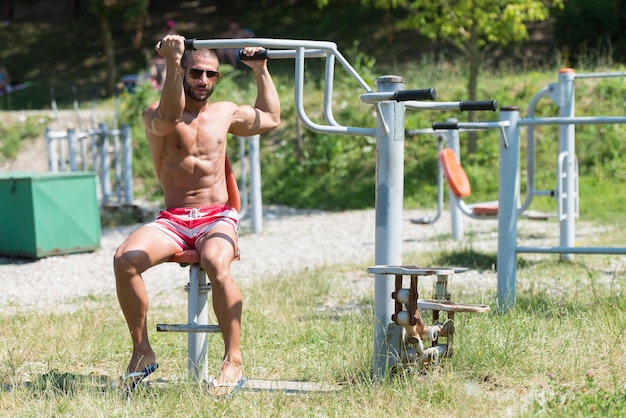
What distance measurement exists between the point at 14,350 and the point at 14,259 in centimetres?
450

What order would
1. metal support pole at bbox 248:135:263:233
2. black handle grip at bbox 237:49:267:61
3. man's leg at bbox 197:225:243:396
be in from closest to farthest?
man's leg at bbox 197:225:243:396 < black handle grip at bbox 237:49:267:61 < metal support pole at bbox 248:135:263:233

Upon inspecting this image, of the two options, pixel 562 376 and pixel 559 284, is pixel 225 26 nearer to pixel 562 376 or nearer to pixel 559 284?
pixel 559 284

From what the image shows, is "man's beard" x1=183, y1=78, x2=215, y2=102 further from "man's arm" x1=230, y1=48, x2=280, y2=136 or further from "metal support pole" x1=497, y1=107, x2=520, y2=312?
"metal support pole" x1=497, y1=107, x2=520, y2=312

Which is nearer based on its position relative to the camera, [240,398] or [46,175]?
[240,398]

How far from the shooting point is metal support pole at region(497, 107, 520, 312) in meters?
5.61

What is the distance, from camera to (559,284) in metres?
6.41

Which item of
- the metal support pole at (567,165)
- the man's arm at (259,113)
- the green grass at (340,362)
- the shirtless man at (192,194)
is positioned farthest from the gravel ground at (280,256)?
the shirtless man at (192,194)

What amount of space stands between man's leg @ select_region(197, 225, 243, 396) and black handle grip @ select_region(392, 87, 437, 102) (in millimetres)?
978

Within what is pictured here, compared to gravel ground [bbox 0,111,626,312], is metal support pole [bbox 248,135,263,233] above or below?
above

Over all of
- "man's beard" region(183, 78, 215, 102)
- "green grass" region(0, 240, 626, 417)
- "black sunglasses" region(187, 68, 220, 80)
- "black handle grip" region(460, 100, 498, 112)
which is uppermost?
"black sunglasses" region(187, 68, 220, 80)

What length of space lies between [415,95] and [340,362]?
4.35ft

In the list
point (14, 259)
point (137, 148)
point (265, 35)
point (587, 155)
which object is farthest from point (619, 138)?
point (265, 35)

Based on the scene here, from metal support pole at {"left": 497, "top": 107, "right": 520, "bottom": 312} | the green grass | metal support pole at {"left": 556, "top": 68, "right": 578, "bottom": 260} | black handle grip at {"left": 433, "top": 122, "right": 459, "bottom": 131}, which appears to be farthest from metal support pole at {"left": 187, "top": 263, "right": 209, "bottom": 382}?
metal support pole at {"left": 556, "top": 68, "right": 578, "bottom": 260}

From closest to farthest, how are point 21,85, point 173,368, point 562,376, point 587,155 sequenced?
1. point 562,376
2. point 173,368
3. point 587,155
4. point 21,85
